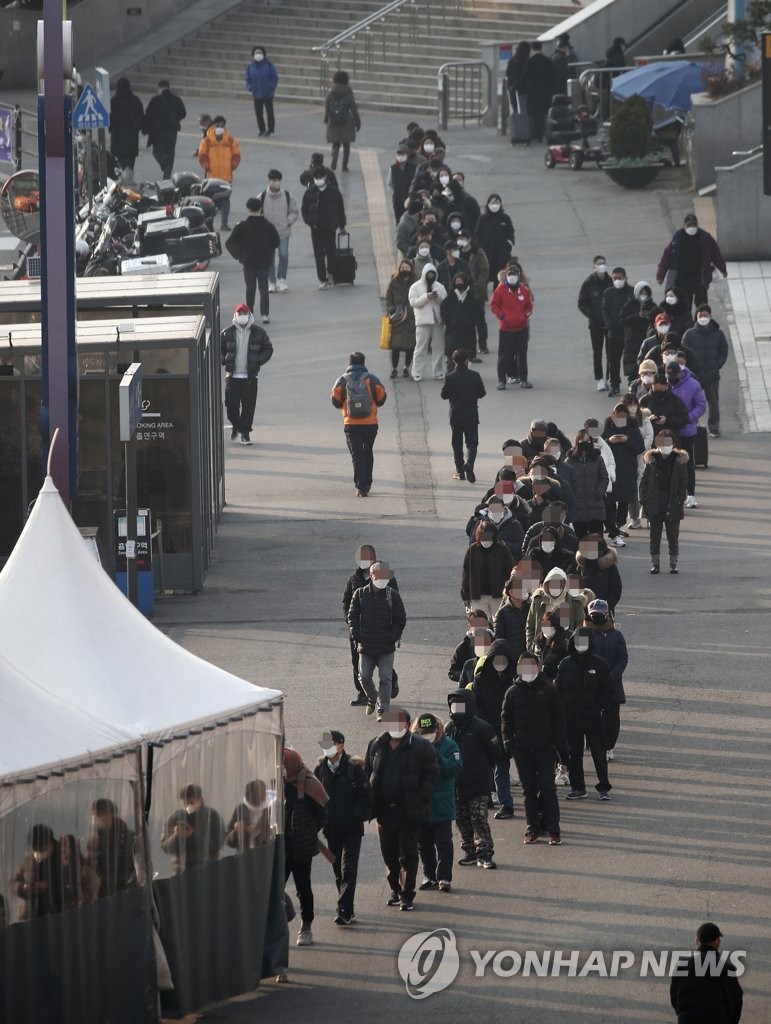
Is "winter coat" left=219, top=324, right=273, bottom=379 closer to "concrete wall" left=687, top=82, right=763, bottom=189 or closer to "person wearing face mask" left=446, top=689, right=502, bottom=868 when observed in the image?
"person wearing face mask" left=446, top=689, right=502, bottom=868

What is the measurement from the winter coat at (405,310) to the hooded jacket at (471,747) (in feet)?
45.9

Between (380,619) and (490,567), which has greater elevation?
(490,567)

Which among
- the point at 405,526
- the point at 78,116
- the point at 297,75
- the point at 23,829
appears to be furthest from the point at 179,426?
the point at 297,75

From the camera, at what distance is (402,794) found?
492 inches

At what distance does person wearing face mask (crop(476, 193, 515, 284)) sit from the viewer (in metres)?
29.6

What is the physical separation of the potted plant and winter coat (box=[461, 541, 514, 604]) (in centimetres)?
2026

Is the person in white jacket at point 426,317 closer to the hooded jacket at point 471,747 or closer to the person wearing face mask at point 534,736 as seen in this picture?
the person wearing face mask at point 534,736

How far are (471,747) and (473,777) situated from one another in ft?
0.66

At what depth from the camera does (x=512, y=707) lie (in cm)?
1363

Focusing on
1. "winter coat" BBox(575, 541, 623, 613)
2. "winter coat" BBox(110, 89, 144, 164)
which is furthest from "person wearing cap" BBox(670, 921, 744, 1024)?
"winter coat" BBox(110, 89, 144, 164)

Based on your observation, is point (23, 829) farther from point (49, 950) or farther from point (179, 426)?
point (179, 426)

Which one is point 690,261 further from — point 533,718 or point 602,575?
point 533,718

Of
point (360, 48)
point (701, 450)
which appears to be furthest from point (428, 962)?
point (360, 48)

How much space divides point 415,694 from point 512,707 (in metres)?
3.04
